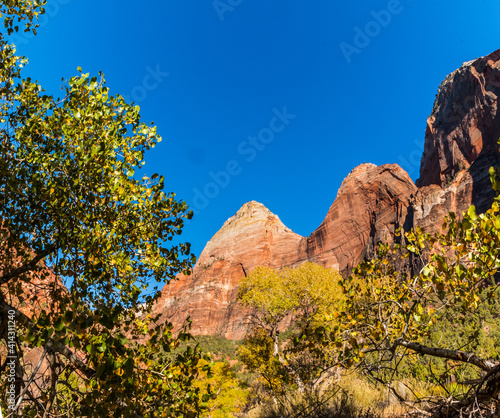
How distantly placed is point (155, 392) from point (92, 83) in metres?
4.53

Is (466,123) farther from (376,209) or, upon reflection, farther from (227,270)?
(227,270)

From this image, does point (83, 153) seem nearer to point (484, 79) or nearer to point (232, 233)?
point (484, 79)

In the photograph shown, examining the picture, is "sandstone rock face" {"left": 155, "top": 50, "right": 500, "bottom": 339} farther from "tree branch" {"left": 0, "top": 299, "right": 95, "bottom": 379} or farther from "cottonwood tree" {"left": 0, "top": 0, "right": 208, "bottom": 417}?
"tree branch" {"left": 0, "top": 299, "right": 95, "bottom": 379}

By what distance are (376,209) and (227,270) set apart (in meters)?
43.8

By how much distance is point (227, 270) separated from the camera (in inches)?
3590

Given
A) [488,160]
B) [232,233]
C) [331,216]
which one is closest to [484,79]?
[488,160]

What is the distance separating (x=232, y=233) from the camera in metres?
107

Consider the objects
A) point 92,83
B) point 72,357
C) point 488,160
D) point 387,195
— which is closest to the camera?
point 72,357

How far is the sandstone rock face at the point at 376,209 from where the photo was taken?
55.9 m

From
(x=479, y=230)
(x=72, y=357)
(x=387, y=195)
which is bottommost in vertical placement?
(x=479, y=230)

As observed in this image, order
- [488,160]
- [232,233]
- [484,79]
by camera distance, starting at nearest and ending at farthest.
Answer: [488,160]
[484,79]
[232,233]

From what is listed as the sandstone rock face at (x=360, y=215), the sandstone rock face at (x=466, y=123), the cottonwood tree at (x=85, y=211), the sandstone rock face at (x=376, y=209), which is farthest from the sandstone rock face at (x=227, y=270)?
the cottonwood tree at (x=85, y=211)

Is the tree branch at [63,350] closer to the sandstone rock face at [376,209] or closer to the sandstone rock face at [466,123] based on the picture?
the sandstone rock face at [376,209]

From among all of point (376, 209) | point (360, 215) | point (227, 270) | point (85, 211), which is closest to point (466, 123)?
point (376, 209)
